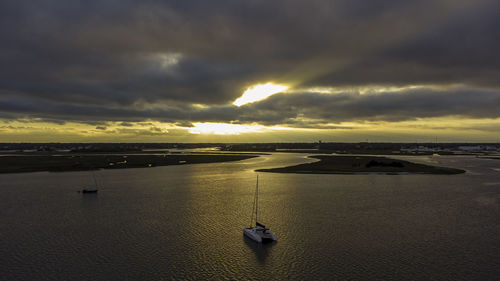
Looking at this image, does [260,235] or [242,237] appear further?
[242,237]

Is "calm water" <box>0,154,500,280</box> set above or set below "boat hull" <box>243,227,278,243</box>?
below

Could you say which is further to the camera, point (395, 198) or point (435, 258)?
point (395, 198)

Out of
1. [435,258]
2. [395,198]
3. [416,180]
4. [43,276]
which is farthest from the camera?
[416,180]

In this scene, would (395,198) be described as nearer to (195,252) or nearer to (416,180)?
(416,180)

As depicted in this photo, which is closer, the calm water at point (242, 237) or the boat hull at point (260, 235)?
the calm water at point (242, 237)

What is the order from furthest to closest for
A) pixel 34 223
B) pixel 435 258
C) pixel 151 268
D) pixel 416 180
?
pixel 416 180, pixel 34 223, pixel 435 258, pixel 151 268

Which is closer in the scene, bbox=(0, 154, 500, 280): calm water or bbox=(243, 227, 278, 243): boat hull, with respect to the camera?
bbox=(0, 154, 500, 280): calm water

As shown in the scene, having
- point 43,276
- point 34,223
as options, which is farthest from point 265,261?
point 34,223

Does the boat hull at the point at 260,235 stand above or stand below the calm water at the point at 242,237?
above
